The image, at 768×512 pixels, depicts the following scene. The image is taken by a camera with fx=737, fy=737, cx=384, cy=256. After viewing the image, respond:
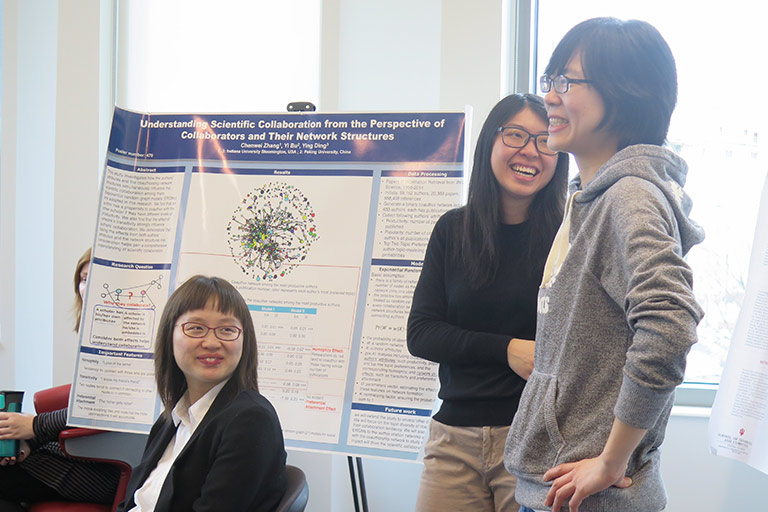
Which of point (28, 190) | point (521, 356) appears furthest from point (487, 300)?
point (28, 190)

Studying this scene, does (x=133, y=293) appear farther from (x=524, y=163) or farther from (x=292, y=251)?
(x=524, y=163)

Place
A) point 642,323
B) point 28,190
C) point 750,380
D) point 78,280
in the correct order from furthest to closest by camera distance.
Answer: point 28,190 → point 78,280 → point 750,380 → point 642,323

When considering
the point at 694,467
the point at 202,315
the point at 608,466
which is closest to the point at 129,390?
the point at 202,315

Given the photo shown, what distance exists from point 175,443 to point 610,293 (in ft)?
3.94

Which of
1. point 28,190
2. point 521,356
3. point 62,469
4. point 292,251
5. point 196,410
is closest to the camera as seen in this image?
point 521,356

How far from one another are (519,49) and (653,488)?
2186 millimetres

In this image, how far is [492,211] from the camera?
1668 mm

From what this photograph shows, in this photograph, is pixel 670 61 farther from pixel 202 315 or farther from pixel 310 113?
pixel 310 113

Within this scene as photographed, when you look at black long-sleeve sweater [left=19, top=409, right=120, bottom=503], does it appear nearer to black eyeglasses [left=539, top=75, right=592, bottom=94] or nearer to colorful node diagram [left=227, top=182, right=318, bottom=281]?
colorful node diagram [left=227, top=182, right=318, bottom=281]

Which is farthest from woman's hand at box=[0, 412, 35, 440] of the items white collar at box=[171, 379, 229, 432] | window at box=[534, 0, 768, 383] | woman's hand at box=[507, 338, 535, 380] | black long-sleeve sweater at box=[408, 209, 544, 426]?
window at box=[534, 0, 768, 383]

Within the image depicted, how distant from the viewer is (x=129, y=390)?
7.56 ft

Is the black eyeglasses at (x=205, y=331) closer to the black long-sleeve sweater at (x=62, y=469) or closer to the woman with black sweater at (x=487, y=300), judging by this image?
the woman with black sweater at (x=487, y=300)

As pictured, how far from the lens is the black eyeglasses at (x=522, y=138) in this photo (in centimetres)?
165

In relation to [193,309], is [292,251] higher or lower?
higher
